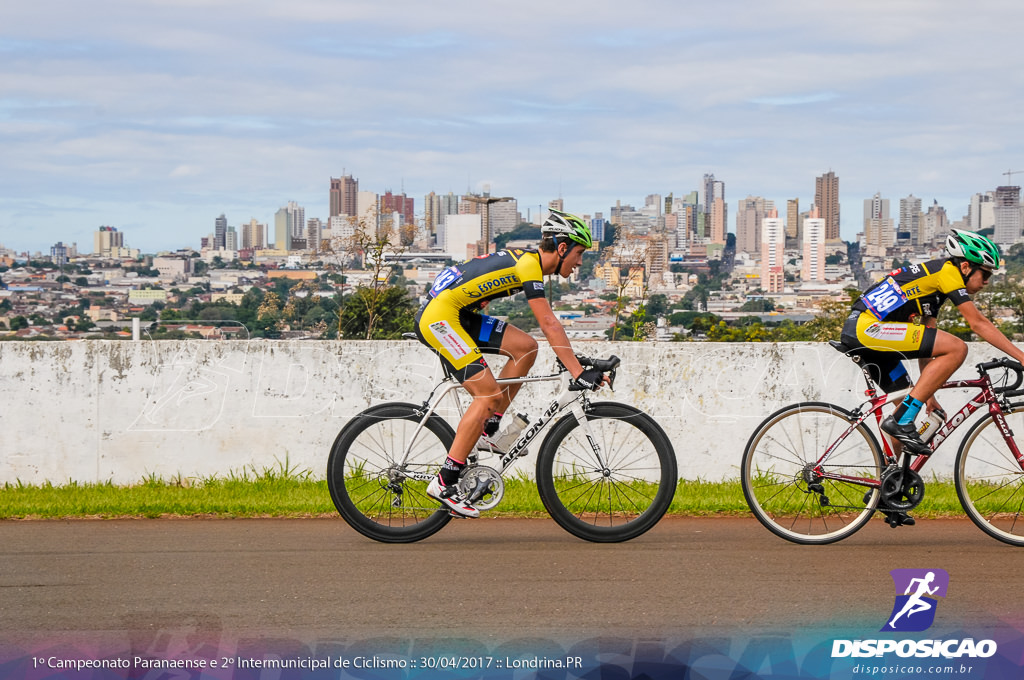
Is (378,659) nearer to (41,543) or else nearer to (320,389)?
(41,543)

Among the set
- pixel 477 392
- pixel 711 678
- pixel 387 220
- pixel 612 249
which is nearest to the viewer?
pixel 711 678

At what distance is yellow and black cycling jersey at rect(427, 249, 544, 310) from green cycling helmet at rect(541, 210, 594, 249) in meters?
0.17

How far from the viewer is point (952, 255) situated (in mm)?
6129

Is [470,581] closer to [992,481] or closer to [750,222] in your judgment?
[992,481]

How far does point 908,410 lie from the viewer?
20.2ft

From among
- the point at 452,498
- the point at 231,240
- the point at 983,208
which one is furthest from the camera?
the point at 231,240

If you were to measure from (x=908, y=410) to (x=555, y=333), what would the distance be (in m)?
2.12

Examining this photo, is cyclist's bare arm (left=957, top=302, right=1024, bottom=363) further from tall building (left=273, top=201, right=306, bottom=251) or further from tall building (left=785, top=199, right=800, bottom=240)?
tall building (left=785, top=199, right=800, bottom=240)

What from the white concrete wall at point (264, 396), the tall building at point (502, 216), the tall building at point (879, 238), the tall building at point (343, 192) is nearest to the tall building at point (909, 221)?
the tall building at point (879, 238)

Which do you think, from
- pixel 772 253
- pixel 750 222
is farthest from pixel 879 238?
pixel 750 222

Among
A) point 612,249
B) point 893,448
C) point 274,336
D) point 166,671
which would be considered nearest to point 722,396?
point 893,448

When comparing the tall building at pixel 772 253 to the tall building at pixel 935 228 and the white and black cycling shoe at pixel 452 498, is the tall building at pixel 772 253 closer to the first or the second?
the tall building at pixel 935 228

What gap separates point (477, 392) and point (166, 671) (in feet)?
8.54

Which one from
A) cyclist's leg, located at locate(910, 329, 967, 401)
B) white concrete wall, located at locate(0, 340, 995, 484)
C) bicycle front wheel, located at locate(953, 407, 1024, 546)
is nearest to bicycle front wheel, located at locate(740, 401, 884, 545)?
cyclist's leg, located at locate(910, 329, 967, 401)
